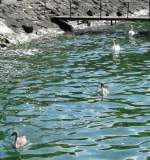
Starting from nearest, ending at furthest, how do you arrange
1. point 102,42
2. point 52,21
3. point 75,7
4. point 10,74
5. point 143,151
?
point 143,151 < point 10,74 < point 102,42 < point 52,21 < point 75,7

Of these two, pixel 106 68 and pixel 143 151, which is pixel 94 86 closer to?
pixel 106 68

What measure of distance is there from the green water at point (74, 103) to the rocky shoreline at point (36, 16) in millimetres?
4149

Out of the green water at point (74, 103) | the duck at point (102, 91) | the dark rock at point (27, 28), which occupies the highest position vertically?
the dark rock at point (27, 28)

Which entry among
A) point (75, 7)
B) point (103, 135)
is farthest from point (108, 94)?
point (75, 7)

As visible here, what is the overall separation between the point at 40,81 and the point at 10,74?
7.51 feet

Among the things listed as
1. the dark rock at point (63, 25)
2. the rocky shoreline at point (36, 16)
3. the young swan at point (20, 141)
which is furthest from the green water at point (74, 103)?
the dark rock at point (63, 25)

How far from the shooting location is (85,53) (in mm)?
35219

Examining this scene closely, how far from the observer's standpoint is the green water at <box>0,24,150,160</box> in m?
16.3

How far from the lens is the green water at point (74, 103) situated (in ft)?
53.5

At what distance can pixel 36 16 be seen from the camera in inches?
1903

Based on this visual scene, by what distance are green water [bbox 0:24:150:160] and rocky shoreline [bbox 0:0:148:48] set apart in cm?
415

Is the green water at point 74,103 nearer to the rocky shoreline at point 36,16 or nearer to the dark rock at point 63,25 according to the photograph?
the rocky shoreline at point 36,16

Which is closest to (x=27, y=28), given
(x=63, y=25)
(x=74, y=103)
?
(x=63, y=25)

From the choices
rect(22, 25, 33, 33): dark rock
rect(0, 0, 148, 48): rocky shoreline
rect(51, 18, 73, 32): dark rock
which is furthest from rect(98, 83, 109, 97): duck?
rect(51, 18, 73, 32): dark rock
